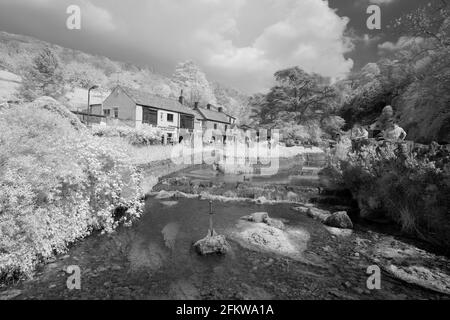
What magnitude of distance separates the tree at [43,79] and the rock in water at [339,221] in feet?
137

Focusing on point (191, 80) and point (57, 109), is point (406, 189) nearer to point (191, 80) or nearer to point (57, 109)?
point (57, 109)

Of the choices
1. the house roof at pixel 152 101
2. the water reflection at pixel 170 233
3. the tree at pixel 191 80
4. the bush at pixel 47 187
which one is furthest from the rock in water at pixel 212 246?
the tree at pixel 191 80

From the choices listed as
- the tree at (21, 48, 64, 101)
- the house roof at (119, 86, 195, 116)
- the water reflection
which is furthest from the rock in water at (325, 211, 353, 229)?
the tree at (21, 48, 64, 101)

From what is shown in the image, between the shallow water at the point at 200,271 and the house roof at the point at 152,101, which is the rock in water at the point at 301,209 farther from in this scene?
the house roof at the point at 152,101

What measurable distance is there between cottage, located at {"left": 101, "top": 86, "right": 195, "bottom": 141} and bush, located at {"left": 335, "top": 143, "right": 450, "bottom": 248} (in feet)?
90.2

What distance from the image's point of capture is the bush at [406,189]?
24.2ft

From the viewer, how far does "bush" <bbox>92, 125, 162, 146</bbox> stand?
21.3m

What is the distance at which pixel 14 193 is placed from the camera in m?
5.09

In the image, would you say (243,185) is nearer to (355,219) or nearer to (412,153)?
(355,219)

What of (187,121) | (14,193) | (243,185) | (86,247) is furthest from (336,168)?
(187,121)

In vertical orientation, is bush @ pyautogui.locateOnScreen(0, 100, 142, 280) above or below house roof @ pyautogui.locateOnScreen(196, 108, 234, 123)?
below

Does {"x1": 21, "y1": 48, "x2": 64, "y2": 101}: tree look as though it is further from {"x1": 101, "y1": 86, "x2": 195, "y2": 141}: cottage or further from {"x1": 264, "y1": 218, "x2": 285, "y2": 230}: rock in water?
{"x1": 264, "y1": 218, "x2": 285, "y2": 230}: rock in water

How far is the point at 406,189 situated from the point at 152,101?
3487cm

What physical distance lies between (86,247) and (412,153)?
11496mm
